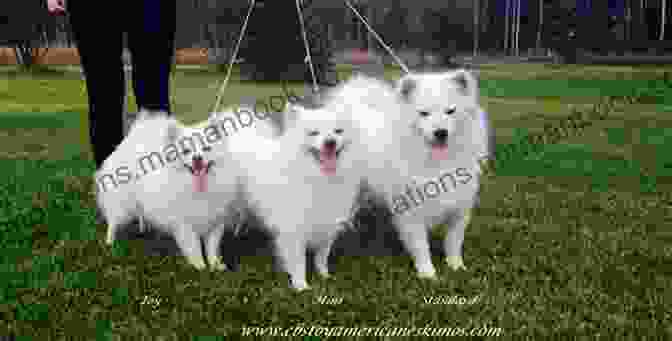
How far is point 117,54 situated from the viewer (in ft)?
15.9

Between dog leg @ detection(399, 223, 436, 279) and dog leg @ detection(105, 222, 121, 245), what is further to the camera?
dog leg @ detection(105, 222, 121, 245)

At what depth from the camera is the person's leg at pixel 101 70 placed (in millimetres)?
4652

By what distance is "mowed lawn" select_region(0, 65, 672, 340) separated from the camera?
11.8 feet

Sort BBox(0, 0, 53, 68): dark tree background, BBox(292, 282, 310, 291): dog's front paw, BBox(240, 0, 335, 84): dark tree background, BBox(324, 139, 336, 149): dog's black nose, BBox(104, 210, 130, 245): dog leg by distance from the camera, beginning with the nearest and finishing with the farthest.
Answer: BBox(324, 139, 336, 149): dog's black nose
BBox(292, 282, 310, 291): dog's front paw
BBox(104, 210, 130, 245): dog leg
BBox(240, 0, 335, 84): dark tree background
BBox(0, 0, 53, 68): dark tree background

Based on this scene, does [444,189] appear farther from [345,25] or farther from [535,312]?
[345,25]

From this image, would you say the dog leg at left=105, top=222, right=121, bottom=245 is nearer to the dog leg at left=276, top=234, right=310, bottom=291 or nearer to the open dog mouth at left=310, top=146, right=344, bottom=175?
the dog leg at left=276, top=234, right=310, bottom=291

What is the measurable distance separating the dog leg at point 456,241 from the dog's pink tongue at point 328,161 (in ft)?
3.05

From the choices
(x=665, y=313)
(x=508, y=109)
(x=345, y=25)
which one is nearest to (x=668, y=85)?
(x=508, y=109)

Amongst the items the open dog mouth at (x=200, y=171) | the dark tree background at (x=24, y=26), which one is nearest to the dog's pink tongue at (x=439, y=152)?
the open dog mouth at (x=200, y=171)

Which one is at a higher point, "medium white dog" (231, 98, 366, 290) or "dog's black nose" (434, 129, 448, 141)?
"dog's black nose" (434, 129, 448, 141)

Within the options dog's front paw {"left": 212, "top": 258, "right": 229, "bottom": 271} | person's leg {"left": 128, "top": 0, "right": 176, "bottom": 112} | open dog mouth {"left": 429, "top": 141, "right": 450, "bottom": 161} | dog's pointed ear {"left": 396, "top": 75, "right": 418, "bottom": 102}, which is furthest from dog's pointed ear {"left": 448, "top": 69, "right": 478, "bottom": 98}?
person's leg {"left": 128, "top": 0, "right": 176, "bottom": 112}

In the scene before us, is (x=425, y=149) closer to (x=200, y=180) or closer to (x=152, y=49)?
(x=200, y=180)

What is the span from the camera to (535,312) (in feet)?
12.3

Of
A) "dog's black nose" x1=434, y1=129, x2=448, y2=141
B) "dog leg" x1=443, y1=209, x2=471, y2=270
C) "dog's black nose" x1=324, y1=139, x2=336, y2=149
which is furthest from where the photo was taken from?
"dog leg" x1=443, y1=209, x2=471, y2=270
